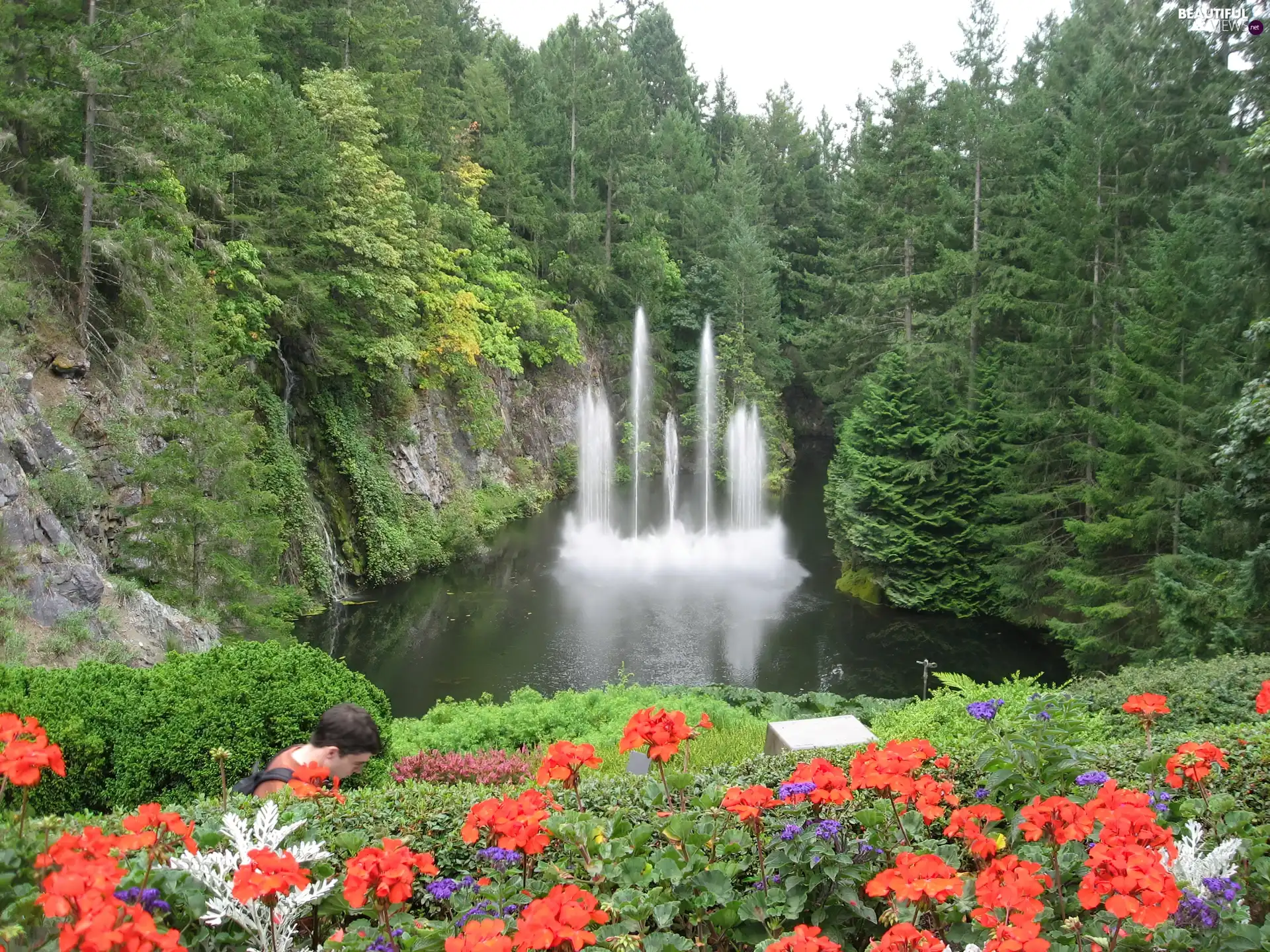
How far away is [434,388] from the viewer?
75.6 ft

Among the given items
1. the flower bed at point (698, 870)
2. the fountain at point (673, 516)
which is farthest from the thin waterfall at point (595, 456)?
the flower bed at point (698, 870)

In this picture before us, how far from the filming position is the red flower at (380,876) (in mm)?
2002

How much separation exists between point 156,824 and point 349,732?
5.11ft

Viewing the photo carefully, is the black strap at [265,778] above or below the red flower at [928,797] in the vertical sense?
below

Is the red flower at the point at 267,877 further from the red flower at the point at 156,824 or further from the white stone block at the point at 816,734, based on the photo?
the white stone block at the point at 816,734

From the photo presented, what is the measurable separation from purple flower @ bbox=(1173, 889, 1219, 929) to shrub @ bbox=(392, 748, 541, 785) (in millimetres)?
4455

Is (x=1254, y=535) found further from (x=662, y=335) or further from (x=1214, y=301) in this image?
(x=662, y=335)

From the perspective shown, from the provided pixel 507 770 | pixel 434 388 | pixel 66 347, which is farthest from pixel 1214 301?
pixel 434 388

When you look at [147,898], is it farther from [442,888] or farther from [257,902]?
[442,888]

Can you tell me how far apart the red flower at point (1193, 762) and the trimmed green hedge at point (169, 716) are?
4180 mm

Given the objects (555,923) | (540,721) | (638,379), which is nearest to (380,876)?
(555,923)

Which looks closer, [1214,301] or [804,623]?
[1214,301]

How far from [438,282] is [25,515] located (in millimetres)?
13715

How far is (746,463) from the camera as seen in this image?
31.7 metres
